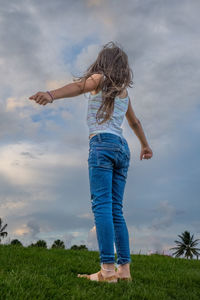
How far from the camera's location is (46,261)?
7332mm

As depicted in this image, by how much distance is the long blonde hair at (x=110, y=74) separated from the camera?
5.28 meters

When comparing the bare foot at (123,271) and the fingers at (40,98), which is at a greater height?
the fingers at (40,98)

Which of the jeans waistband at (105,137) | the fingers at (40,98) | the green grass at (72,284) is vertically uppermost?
the fingers at (40,98)

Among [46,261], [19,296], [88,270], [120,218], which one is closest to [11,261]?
[46,261]

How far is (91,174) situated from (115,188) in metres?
0.52

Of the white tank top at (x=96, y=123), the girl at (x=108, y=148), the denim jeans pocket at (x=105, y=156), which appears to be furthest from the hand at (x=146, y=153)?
the denim jeans pocket at (x=105, y=156)

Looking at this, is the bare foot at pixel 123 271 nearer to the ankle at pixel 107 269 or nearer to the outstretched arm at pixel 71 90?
the ankle at pixel 107 269

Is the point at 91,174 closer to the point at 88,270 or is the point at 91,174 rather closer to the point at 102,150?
the point at 102,150

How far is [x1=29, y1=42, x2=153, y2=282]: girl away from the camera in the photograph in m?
5.13

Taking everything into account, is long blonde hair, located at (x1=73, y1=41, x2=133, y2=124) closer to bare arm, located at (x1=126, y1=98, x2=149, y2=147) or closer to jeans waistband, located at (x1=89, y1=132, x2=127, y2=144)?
jeans waistband, located at (x1=89, y1=132, x2=127, y2=144)

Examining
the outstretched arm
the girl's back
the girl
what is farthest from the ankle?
the outstretched arm

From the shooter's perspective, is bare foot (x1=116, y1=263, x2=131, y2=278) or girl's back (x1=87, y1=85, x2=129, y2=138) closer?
girl's back (x1=87, y1=85, x2=129, y2=138)

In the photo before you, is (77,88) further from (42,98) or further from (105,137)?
(105,137)

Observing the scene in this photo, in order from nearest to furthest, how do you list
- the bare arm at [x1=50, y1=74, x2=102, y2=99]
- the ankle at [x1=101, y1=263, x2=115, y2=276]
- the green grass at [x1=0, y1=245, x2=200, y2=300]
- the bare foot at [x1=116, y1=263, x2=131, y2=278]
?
the green grass at [x1=0, y1=245, x2=200, y2=300] < the bare arm at [x1=50, y1=74, x2=102, y2=99] < the ankle at [x1=101, y1=263, x2=115, y2=276] < the bare foot at [x1=116, y1=263, x2=131, y2=278]
